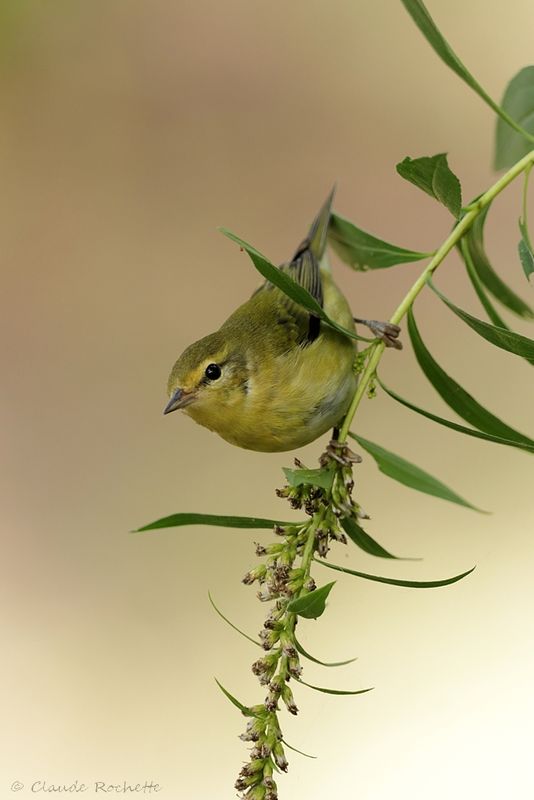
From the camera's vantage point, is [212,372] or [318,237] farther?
[318,237]

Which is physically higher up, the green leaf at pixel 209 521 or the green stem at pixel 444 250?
the green stem at pixel 444 250

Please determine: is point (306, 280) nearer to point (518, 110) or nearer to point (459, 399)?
point (518, 110)

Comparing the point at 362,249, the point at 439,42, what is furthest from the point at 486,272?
the point at 439,42

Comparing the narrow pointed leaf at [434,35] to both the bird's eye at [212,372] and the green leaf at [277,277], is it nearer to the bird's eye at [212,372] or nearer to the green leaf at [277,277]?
the green leaf at [277,277]

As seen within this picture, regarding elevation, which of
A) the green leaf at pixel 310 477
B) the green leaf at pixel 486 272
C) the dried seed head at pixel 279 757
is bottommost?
the dried seed head at pixel 279 757

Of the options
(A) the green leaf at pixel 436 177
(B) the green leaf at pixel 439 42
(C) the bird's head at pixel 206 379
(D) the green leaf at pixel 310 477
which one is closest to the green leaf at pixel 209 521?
(D) the green leaf at pixel 310 477

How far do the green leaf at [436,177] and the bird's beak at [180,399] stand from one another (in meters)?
1.04

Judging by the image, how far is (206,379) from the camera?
7.50 ft

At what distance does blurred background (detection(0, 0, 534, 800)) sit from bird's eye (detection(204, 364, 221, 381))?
1840 millimetres

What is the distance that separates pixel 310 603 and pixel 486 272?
2.39 ft

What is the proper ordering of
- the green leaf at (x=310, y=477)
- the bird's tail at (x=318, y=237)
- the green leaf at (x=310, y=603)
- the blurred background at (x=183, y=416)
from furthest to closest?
the blurred background at (x=183, y=416) → the bird's tail at (x=318, y=237) → the green leaf at (x=310, y=477) → the green leaf at (x=310, y=603)

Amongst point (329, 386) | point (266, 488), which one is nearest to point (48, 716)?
point (266, 488)

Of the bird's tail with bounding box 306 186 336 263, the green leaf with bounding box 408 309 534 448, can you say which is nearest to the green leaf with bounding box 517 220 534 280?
the green leaf with bounding box 408 309 534 448

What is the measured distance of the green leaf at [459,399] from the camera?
1403mm
